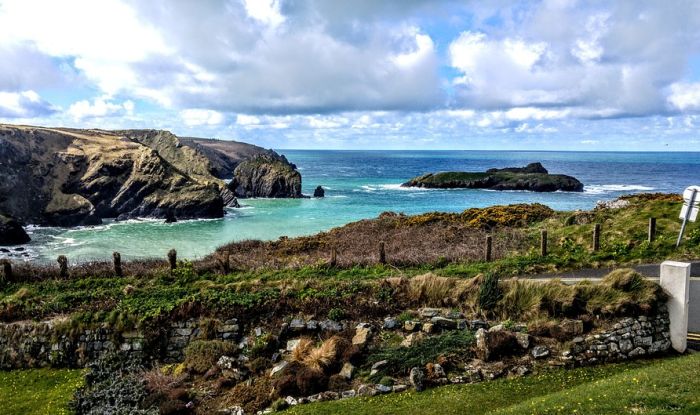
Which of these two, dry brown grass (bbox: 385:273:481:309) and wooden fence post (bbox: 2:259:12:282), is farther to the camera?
wooden fence post (bbox: 2:259:12:282)

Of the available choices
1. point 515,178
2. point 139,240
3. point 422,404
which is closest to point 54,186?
point 139,240

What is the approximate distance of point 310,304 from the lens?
18.9 metres

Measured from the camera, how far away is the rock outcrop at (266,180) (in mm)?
97625

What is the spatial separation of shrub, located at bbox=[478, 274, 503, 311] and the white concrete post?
541 centimetres

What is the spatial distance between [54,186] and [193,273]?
2537 inches

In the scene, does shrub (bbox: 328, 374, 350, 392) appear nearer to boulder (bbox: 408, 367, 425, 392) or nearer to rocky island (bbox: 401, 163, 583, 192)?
boulder (bbox: 408, 367, 425, 392)

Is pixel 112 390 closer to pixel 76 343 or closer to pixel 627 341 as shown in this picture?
pixel 76 343

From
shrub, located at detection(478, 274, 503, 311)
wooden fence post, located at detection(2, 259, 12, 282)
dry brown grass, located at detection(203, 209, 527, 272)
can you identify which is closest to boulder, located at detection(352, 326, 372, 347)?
shrub, located at detection(478, 274, 503, 311)

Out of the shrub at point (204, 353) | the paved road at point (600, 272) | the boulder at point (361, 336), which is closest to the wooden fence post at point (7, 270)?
the shrub at point (204, 353)

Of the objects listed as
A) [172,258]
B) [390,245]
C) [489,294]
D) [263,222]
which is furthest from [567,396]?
[263,222]

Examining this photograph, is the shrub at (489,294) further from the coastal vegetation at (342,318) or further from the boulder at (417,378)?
the boulder at (417,378)

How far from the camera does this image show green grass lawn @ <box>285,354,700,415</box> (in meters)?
10.3

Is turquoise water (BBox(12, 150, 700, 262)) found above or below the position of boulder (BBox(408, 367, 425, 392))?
below

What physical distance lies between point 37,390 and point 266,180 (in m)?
85.7
